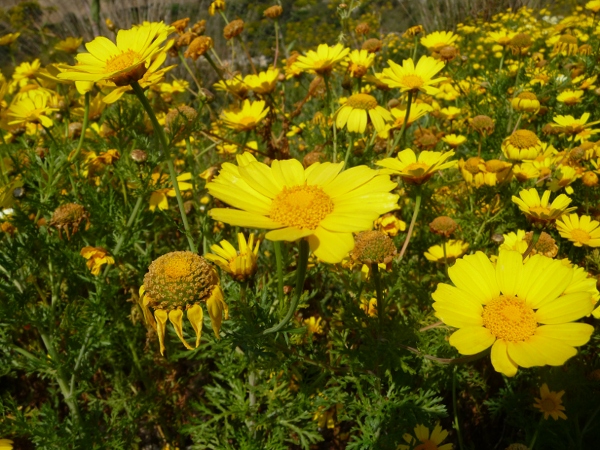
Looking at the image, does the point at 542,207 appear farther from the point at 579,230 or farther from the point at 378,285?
the point at 378,285

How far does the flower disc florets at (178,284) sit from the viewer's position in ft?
3.73

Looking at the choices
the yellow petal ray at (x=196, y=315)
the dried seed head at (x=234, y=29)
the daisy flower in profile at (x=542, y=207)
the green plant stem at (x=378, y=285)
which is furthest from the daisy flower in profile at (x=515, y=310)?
the dried seed head at (x=234, y=29)

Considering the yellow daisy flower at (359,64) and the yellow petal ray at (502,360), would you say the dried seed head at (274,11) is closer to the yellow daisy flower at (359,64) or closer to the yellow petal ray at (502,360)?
the yellow daisy flower at (359,64)

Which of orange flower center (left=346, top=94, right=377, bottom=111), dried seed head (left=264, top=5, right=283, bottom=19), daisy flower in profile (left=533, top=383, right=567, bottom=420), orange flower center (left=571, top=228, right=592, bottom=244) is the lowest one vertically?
daisy flower in profile (left=533, top=383, right=567, bottom=420)

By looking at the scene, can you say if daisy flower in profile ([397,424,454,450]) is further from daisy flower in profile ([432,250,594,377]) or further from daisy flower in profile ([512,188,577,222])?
daisy flower in profile ([512,188,577,222])

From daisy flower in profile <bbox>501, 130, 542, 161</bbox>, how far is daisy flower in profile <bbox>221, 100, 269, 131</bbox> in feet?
4.25

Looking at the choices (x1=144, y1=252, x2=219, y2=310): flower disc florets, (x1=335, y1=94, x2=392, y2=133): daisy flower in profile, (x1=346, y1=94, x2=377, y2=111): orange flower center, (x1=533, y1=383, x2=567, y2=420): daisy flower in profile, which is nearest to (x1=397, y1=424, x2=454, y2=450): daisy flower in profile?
(x1=533, y1=383, x2=567, y2=420): daisy flower in profile

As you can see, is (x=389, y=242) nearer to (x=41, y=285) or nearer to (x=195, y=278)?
(x=195, y=278)

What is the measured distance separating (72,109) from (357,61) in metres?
1.72

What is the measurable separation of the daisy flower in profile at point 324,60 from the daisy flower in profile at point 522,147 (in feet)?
3.19

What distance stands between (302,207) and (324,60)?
170cm

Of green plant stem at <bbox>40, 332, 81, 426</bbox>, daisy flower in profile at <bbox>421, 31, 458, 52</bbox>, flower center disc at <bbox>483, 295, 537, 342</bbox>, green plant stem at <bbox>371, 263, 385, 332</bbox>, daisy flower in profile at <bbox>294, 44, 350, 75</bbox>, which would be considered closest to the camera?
flower center disc at <bbox>483, 295, 537, 342</bbox>

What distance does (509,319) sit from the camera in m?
1.15

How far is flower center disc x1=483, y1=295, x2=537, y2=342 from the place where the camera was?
112 cm
